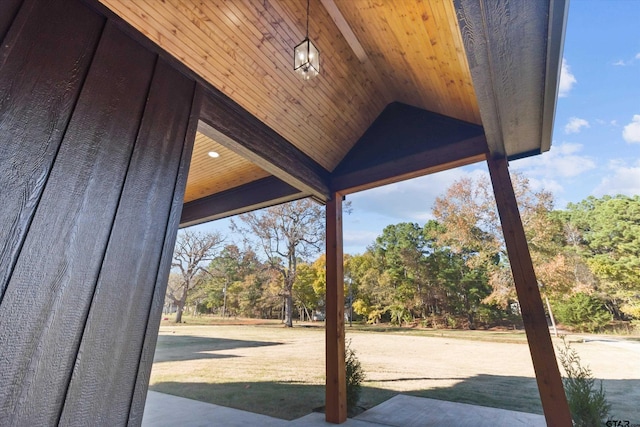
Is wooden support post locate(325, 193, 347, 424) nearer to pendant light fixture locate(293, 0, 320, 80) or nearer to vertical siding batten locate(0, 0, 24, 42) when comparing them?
pendant light fixture locate(293, 0, 320, 80)

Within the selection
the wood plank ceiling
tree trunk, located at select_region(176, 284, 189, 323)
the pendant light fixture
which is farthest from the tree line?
the pendant light fixture

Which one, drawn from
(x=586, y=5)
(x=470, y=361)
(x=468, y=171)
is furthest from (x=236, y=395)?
(x=468, y=171)

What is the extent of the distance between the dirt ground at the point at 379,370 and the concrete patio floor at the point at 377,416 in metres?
0.31

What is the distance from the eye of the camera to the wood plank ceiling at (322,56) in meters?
1.90

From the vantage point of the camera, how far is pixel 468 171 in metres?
9.21

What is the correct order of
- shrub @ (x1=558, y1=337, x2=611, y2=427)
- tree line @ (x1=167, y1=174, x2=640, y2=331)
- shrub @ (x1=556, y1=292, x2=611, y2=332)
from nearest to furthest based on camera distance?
shrub @ (x1=558, y1=337, x2=611, y2=427), shrub @ (x1=556, y1=292, x2=611, y2=332), tree line @ (x1=167, y1=174, x2=640, y2=331)

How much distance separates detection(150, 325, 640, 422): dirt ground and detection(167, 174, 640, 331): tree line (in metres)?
1.12

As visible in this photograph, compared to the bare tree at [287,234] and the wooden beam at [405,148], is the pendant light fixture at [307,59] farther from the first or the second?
the bare tree at [287,234]

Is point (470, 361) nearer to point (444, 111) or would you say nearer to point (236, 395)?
point (236, 395)

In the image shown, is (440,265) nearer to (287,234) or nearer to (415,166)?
(287,234)

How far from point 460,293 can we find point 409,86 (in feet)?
28.6

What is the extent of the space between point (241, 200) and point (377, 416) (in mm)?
3246

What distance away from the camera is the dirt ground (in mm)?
4023

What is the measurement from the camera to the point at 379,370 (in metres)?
5.85
